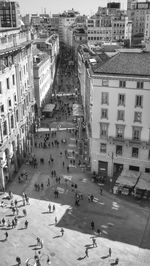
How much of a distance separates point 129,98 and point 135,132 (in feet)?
20.7

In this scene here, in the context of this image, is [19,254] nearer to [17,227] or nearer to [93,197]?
[17,227]

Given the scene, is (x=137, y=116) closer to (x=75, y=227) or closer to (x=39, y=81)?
(x=75, y=227)

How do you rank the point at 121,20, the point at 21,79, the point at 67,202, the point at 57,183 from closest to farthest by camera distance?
the point at 67,202 → the point at 57,183 → the point at 21,79 → the point at 121,20

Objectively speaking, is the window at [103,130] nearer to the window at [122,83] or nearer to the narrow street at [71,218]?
the window at [122,83]

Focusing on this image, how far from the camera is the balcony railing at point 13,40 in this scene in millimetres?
56188

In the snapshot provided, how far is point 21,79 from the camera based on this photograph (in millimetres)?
67250

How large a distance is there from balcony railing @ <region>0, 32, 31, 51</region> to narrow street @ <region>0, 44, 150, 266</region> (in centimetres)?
2463

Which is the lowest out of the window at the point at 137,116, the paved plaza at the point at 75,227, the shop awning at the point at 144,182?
the paved plaza at the point at 75,227

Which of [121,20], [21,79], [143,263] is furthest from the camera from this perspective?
[121,20]

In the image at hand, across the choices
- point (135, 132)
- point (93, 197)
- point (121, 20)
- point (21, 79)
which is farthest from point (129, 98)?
point (121, 20)

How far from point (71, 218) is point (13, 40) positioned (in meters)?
35.4

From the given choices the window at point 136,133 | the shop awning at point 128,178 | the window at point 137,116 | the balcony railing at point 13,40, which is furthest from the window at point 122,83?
the balcony railing at point 13,40

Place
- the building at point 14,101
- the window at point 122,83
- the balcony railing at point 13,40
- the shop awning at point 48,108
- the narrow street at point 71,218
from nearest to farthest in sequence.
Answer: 1. the narrow street at point 71,218
2. the window at point 122,83
3. the balcony railing at point 13,40
4. the building at point 14,101
5. the shop awning at point 48,108

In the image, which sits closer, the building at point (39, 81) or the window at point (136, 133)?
the window at point (136, 133)
